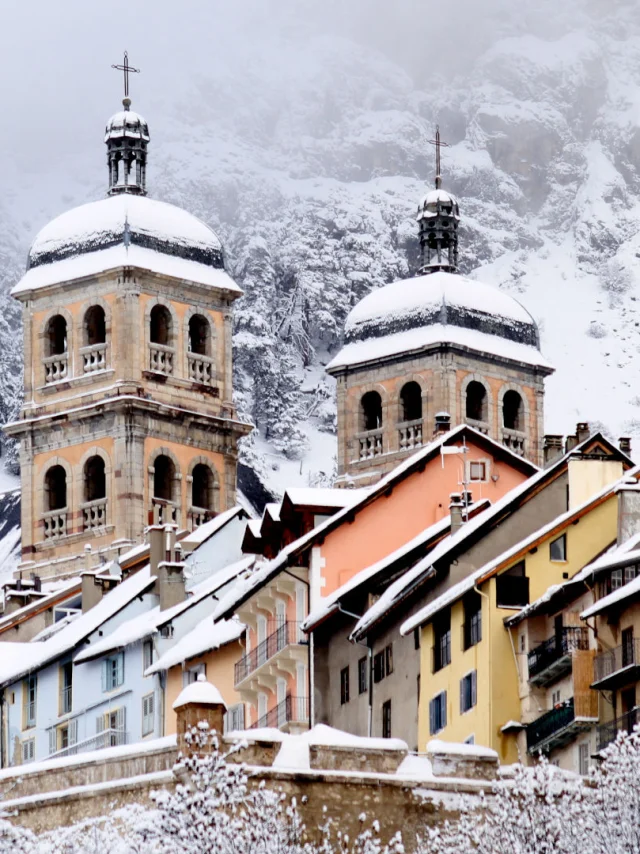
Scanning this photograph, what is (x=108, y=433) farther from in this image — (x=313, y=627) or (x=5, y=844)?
(x=5, y=844)

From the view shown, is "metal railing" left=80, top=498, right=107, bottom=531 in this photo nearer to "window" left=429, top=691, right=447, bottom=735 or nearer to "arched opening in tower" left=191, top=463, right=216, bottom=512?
"arched opening in tower" left=191, top=463, right=216, bottom=512

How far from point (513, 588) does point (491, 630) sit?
47.1 inches

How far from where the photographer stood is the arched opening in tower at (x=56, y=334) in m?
154

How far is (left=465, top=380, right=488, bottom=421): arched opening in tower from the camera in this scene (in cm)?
15388

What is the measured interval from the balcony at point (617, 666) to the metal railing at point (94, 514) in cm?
6582

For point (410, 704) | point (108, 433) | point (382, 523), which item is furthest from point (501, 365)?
point (410, 704)

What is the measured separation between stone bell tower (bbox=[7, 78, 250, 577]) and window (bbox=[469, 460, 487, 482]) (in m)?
43.6

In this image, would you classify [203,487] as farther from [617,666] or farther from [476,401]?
[617,666]

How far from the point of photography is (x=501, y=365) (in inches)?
6093

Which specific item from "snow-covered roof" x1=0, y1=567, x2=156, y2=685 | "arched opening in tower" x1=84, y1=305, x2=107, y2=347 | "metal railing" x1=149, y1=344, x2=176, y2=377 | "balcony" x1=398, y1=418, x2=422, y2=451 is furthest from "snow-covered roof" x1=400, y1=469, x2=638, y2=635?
"arched opening in tower" x1=84, y1=305, x2=107, y2=347

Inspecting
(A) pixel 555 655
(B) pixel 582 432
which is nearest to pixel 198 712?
(A) pixel 555 655

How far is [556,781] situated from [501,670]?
11.6 metres

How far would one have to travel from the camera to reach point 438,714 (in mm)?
89500

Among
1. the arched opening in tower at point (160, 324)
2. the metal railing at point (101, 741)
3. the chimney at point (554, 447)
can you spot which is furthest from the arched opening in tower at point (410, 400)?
the chimney at point (554, 447)
